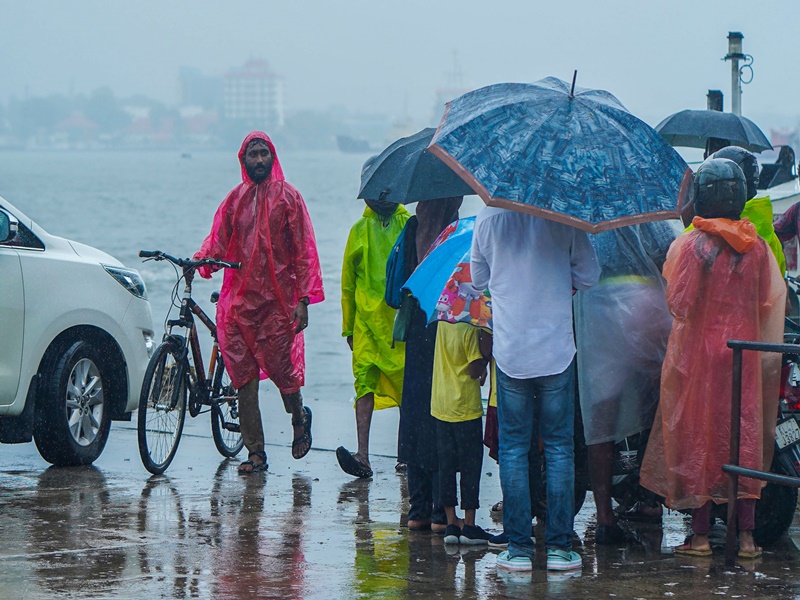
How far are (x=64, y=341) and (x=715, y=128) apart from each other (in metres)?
4.64

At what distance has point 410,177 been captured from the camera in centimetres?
643

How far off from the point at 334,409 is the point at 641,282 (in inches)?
221

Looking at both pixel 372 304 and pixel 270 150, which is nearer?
pixel 372 304

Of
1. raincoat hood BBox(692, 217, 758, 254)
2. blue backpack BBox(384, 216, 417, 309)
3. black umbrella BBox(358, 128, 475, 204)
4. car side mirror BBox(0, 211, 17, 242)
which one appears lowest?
blue backpack BBox(384, 216, 417, 309)

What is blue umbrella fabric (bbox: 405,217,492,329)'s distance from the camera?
5.86m

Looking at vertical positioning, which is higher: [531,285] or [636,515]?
[531,285]

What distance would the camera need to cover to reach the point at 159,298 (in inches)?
1281

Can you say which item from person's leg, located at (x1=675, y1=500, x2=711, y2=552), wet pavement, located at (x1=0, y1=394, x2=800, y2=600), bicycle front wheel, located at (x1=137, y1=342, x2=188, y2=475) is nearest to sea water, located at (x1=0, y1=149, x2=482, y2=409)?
bicycle front wheel, located at (x1=137, y1=342, x2=188, y2=475)

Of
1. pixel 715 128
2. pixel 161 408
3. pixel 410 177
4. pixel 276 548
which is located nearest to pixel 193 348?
pixel 161 408

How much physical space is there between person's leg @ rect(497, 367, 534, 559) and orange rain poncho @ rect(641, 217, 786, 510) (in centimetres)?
69

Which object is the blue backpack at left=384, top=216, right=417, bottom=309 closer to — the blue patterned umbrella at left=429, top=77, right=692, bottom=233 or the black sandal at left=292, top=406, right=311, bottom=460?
the blue patterned umbrella at left=429, top=77, right=692, bottom=233

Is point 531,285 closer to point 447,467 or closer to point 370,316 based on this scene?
point 447,467

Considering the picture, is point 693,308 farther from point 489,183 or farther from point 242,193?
point 242,193

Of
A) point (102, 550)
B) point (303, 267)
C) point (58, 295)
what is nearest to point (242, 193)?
point (303, 267)
